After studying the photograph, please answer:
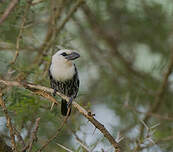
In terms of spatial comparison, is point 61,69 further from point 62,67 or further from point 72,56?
point 72,56

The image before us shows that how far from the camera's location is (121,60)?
5.67 m

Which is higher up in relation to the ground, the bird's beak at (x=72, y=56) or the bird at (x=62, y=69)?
the bird's beak at (x=72, y=56)

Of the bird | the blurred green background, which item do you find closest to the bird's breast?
the bird

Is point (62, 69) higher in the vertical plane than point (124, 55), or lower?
higher

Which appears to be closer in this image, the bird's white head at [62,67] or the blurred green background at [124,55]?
the bird's white head at [62,67]

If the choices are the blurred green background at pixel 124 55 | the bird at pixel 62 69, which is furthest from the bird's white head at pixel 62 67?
the blurred green background at pixel 124 55

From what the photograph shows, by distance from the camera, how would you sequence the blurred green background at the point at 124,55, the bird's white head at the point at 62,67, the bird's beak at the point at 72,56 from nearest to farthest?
1. the bird's beak at the point at 72,56
2. the bird's white head at the point at 62,67
3. the blurred green background at the point at 124,55

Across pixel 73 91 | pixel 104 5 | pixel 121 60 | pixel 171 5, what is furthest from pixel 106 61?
pixel 73 91

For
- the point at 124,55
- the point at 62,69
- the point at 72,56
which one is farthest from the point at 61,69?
the point at 124,55

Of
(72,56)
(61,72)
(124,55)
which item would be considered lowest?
(124,55)

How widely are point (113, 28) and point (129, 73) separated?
95 centimetres

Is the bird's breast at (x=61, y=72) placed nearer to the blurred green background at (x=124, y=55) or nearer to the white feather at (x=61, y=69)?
the white feather at (x=61, y=69)

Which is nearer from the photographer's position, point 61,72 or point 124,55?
point 61,72

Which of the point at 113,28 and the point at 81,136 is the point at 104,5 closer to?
the point at 113,28
